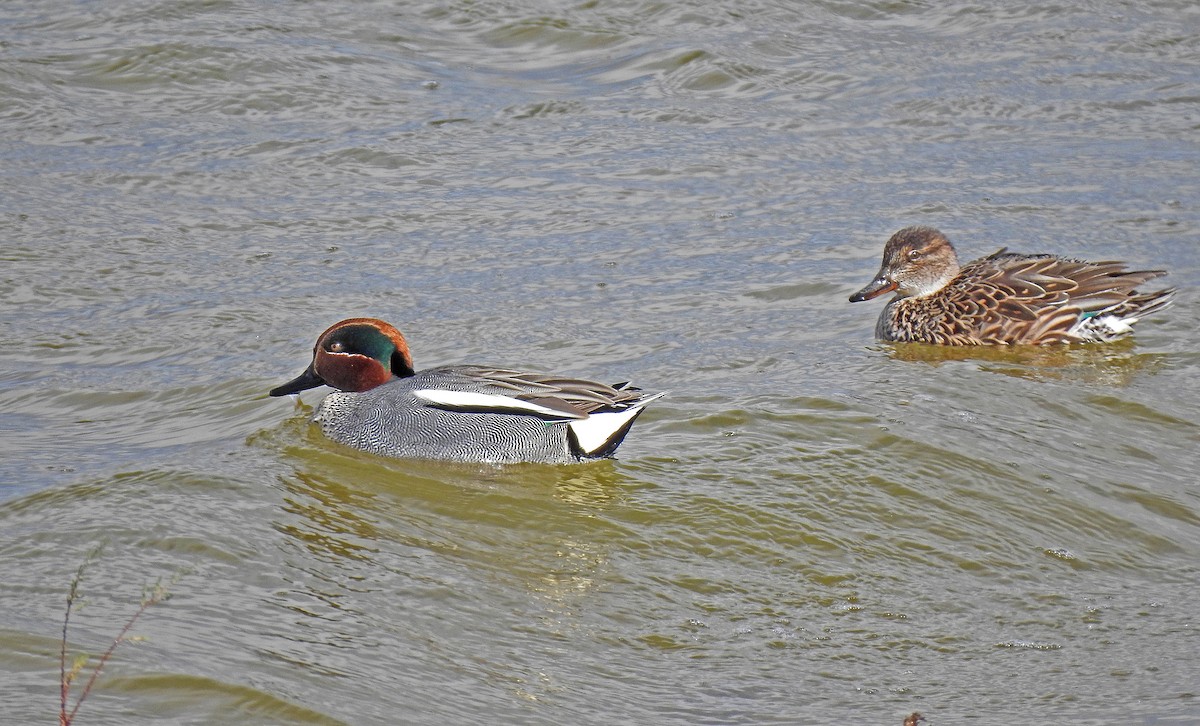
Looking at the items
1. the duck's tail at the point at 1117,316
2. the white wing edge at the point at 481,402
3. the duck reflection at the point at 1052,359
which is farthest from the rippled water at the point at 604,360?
the white wing edge at the point at 481,402

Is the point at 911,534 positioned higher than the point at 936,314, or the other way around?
the point at 936,314

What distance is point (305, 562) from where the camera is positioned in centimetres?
597

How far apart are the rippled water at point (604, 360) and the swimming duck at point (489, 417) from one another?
0.42 ft

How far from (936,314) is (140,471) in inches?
195

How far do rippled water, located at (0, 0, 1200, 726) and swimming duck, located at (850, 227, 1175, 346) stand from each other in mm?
208

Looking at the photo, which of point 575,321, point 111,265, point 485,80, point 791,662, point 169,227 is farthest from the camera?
point 485,80

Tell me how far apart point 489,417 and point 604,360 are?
142 centimetres

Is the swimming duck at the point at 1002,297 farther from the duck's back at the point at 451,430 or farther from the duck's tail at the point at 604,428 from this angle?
Result: the duck's back at the point at 451,430

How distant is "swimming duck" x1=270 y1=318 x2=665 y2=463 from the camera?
23.5 ft

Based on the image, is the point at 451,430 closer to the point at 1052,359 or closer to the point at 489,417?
the point at 489,417

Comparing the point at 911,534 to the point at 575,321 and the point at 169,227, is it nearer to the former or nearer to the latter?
the point at 575,321

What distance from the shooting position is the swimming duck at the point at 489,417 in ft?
23.5

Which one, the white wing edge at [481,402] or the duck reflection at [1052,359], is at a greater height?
the white wing edge at [481,402]

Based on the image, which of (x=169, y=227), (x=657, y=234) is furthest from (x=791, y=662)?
(x=169, y=227)
